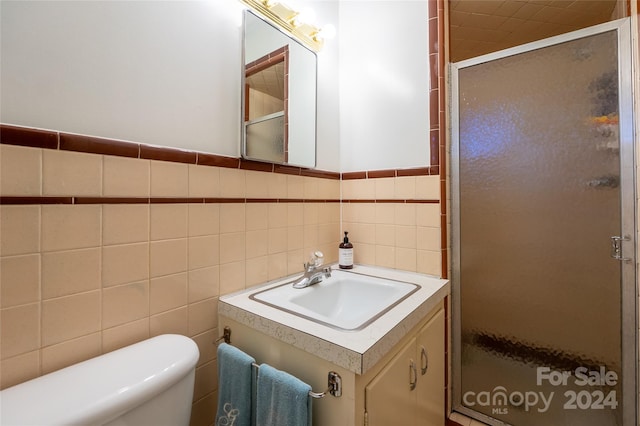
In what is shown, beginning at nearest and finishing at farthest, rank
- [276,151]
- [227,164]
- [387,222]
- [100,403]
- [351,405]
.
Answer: [100,403] < [351,405] < [227,164] < [276,151] < [387,222]

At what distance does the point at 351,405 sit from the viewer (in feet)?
2.18

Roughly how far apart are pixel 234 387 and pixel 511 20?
106 inches

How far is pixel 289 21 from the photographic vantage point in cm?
126

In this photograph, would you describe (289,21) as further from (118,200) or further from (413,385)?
(413,385)

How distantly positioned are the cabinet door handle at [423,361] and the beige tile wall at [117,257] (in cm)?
70

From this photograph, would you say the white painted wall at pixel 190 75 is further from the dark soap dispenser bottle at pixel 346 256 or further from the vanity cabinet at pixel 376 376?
the vanity cabinet at pixel 376 376

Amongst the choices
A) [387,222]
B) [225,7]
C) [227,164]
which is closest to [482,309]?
[387,222]

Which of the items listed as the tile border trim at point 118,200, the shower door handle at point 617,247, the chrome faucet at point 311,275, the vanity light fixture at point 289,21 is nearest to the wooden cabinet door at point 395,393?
the chrome faucet at point 311,275

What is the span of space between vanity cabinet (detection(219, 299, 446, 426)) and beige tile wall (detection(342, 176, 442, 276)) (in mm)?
304

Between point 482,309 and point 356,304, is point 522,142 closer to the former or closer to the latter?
point 482,309

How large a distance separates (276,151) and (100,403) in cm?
98

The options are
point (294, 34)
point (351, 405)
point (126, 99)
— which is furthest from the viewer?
point (294, 34)

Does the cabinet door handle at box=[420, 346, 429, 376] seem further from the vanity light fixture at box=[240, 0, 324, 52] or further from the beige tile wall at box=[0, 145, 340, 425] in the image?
the vanity light fixture at box=[240, 0, 324, 52]

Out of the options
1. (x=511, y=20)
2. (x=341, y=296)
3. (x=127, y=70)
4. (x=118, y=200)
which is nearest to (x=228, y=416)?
(x=341, y=296)
